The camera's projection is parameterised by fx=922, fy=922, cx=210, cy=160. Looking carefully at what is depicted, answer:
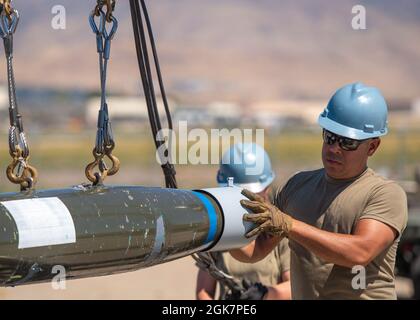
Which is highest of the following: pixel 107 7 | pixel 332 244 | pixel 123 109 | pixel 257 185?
pixel 107 7

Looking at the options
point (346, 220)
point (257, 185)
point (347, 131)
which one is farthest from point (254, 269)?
point (347, 131)

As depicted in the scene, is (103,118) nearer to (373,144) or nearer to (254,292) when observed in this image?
(373,144)

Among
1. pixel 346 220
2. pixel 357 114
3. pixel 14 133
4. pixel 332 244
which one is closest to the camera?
pixel 14 133

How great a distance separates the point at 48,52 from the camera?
154000mm

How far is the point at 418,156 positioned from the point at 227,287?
23.6 meters

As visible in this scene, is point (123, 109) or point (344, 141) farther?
point (123, 109)

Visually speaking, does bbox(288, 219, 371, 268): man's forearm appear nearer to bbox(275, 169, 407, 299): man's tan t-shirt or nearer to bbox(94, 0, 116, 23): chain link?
bbox(275, 169, 407, 299): man's tan t-shirt

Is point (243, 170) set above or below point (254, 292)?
above

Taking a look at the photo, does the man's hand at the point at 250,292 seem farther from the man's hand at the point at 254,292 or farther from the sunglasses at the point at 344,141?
the sunglasses at the point at 344,141

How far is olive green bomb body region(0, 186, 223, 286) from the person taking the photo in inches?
144

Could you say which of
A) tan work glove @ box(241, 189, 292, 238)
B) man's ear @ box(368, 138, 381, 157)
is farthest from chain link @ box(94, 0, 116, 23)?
man's ear @ box(368, 138, 381, 157)

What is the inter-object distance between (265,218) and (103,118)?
0.89 m

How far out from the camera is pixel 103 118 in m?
4.31

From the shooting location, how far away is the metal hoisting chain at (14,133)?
409 centimetres
